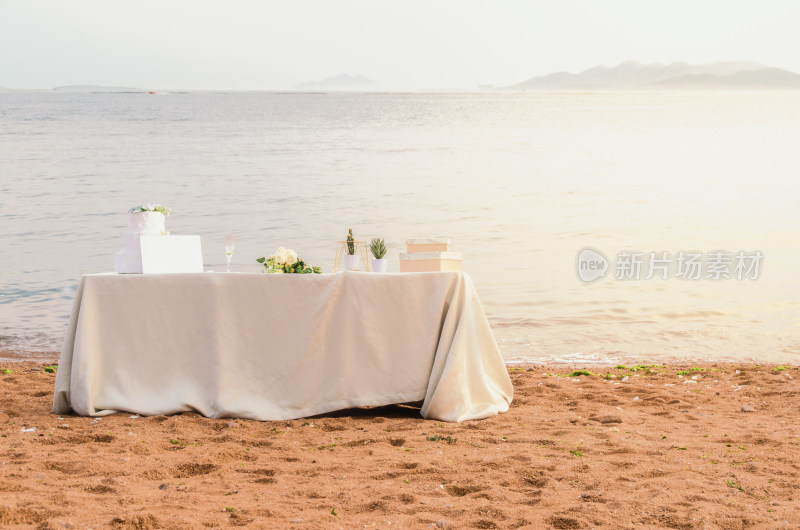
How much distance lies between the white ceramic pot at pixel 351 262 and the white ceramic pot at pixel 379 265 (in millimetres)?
101

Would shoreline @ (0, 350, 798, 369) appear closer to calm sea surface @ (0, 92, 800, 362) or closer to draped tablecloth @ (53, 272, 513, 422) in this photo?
calm sea surface @ (0, 92, 800, 362)

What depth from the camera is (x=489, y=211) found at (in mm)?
17453

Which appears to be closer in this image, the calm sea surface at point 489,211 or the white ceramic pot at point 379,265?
the white ceramic pot at point 379,265

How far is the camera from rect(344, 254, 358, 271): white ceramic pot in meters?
4.34

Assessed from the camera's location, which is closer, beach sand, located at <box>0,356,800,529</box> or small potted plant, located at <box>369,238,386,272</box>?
beach sand, located at <box>0,356,800,529</box>

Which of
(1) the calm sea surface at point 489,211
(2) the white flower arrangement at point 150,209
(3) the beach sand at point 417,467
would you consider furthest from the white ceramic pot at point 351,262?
(1) the calm sea surface at point 489,211

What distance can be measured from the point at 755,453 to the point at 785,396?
150cm

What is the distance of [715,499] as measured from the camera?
9.66ft

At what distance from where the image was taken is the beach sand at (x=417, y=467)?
2785mm

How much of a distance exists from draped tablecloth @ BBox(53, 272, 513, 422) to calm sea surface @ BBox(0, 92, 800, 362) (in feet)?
9.08

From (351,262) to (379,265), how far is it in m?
0.16

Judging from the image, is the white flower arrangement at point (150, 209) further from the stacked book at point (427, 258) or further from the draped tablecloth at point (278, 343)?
the stacked book at point (427, 258)

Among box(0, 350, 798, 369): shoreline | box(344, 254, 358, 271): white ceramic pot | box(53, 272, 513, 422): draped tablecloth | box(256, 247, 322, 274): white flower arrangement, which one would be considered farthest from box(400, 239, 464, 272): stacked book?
box(0, 350, 798, 369): shoreline

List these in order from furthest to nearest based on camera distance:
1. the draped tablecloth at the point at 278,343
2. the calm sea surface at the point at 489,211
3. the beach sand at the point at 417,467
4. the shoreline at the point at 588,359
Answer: the calm sea surface at the point at 489,211 → the shoreline at the point at 588,359 → the draped tablecloth at the point at 278,343 → the beach sand at the point at 417,467
